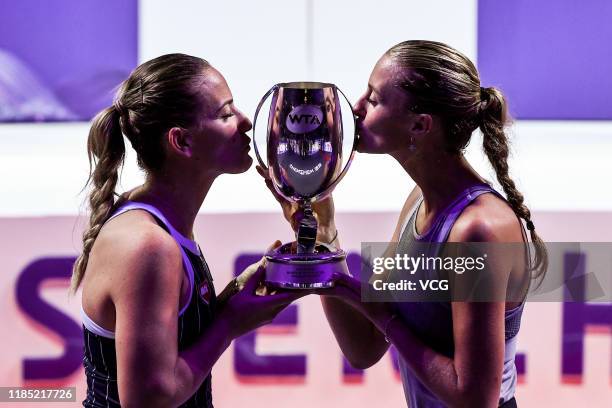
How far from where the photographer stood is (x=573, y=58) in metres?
3.54

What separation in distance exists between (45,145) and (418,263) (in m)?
1.69

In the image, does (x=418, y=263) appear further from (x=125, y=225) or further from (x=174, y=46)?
(x=174, y=46)

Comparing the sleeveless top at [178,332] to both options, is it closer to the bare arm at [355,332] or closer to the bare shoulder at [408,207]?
the bare arm at [355,332]

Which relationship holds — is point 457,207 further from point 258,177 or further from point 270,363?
point 258,177

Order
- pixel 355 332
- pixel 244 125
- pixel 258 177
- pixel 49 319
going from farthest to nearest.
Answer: pixel 258 177 < pixel 49 319 < pixel 355 332 < pixel 244 125

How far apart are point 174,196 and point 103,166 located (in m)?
0.13

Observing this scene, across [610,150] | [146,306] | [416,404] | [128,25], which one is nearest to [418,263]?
[416,404]

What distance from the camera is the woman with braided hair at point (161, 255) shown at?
1.54 meters

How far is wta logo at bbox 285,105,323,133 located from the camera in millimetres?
1669

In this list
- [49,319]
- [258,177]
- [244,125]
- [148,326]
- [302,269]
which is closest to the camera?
[148,326]

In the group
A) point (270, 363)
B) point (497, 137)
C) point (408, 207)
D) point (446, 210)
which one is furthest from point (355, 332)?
point (270, 363)

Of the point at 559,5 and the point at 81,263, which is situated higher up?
the point at 559,5

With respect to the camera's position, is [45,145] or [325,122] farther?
[45,145]

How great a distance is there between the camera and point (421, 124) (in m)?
1.70
